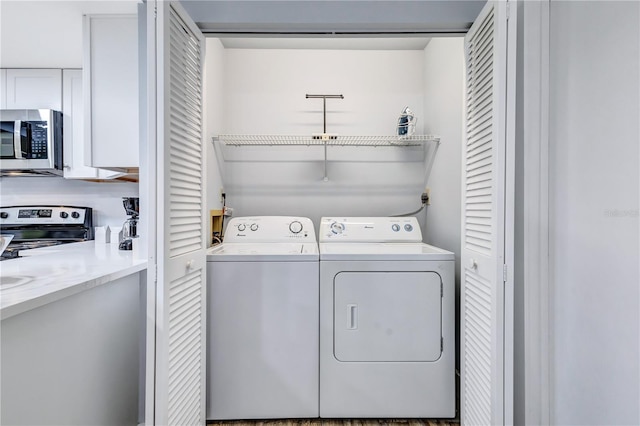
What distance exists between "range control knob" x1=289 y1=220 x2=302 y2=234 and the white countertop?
39.7 inches

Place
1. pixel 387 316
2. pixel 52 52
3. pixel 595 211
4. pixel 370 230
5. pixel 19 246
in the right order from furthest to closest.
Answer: pixel 370 230 < pixel 19 246 < pixel 52 52 < pixel 387 316 < pixel 595 211

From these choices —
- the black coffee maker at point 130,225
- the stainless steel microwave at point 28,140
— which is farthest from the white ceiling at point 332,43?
the black coffee maker at point 130,225

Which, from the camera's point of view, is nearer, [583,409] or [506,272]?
[583,409]

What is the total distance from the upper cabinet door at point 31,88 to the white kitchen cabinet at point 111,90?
3.19 feet

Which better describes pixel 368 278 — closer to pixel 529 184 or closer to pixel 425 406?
pixel 425 406

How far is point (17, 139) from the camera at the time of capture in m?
2.06

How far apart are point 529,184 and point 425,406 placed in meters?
1.29

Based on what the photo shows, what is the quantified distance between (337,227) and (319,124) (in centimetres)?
90

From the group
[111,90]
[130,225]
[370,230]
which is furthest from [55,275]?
[370,230]

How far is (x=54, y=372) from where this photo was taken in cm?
98

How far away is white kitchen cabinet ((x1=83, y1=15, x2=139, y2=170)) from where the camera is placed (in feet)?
4.99

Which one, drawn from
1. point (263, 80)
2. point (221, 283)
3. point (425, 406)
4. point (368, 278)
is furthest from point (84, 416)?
point (263, 80)

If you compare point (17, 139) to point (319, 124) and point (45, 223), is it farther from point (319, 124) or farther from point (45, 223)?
point (319, 124)

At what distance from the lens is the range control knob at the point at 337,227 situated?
2227 millimetres
